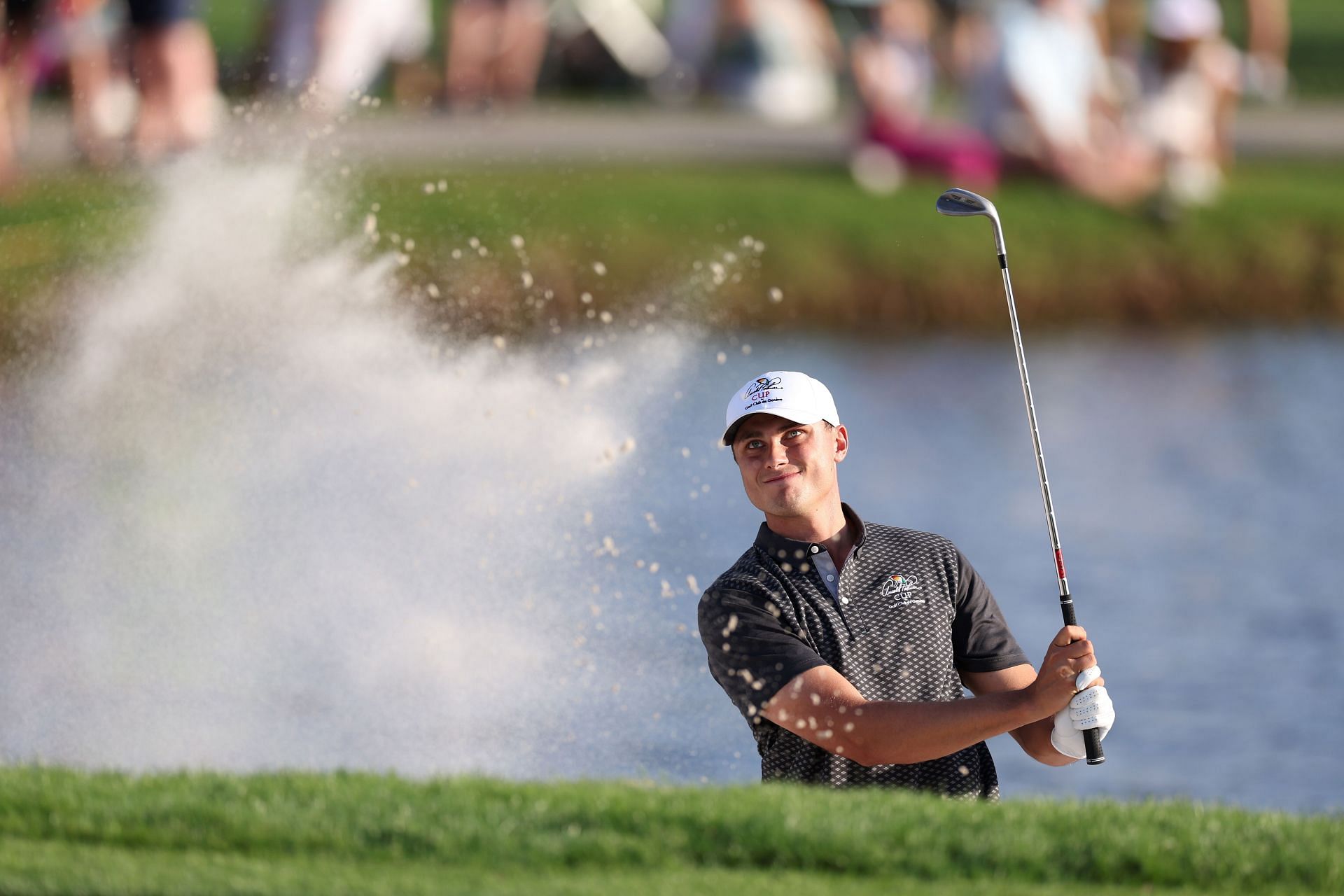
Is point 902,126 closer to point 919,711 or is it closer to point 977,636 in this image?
point 977,636

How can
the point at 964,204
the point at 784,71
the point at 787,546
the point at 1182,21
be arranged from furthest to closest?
the point at 784,71, the point at 1182,21, the point at 964,204, the point at 787,546

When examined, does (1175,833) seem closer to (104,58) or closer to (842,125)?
(104,58)

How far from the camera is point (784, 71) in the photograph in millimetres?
22953

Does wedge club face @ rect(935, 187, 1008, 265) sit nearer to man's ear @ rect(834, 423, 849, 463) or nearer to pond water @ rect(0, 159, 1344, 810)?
man's ear @ rect(834, 423, 849, 463)

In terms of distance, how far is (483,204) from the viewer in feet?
52.5

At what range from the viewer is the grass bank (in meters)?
15.3

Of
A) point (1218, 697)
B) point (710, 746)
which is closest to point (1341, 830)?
point (710, 746)

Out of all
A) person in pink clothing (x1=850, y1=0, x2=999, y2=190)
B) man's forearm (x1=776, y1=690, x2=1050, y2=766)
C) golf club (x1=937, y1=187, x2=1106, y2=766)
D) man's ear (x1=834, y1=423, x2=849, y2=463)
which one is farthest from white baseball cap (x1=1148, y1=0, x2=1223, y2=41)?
man's forearm (x1=776, y1=690, x2=1050, y2=766)

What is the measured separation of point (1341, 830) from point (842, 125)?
55.6 feet

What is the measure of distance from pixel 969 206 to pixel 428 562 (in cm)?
370

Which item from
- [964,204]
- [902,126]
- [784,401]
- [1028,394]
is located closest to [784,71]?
[902,126]

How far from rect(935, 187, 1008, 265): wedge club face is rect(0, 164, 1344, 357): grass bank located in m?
8.23

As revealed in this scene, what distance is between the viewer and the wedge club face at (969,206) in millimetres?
5945

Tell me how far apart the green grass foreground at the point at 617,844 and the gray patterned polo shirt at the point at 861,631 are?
143 mm
